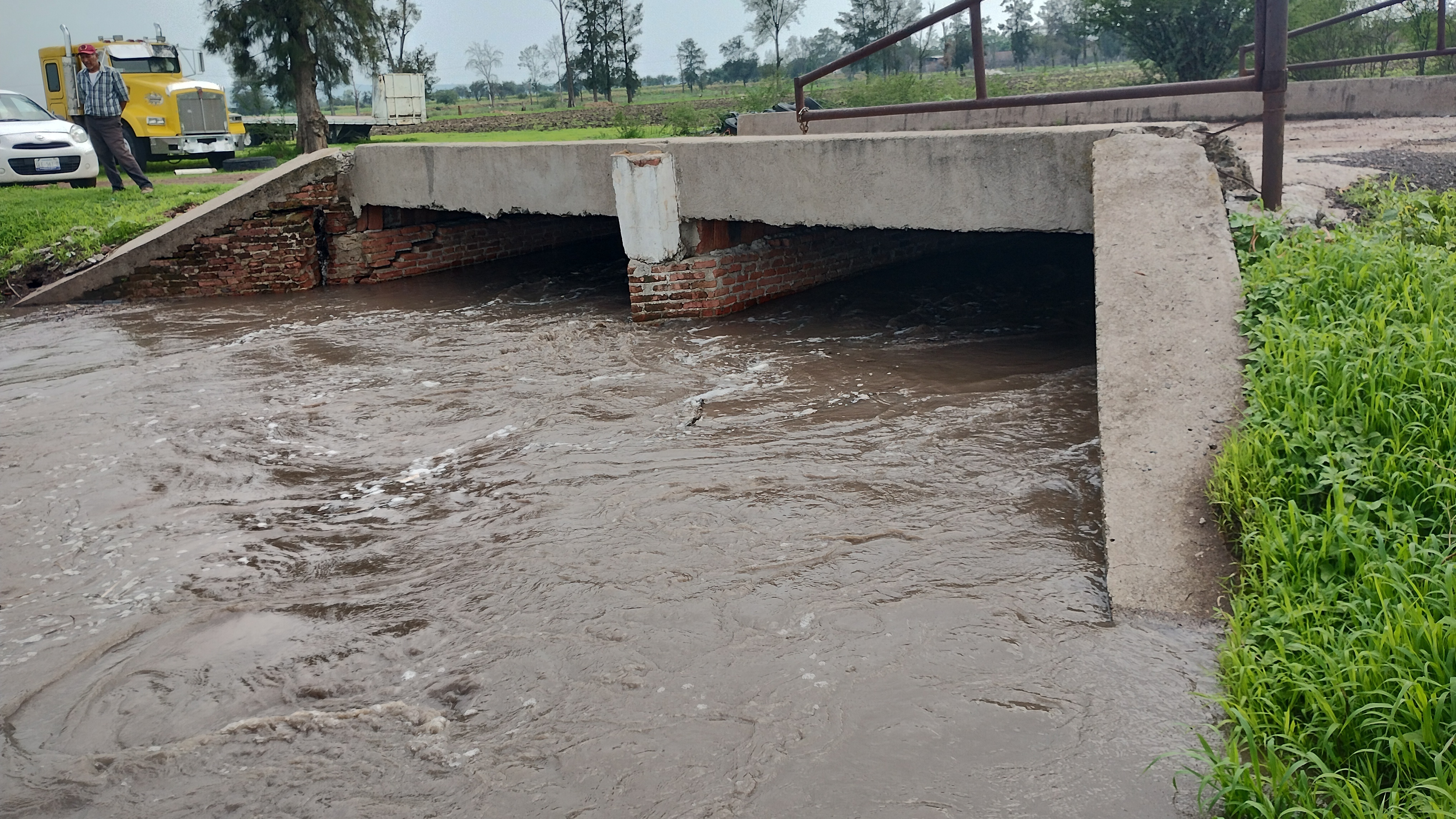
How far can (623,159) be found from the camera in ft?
26.3

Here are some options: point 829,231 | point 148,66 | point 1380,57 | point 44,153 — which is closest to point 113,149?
point 44,153

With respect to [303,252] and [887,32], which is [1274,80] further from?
[887,32]

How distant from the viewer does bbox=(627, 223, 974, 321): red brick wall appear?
320 inches

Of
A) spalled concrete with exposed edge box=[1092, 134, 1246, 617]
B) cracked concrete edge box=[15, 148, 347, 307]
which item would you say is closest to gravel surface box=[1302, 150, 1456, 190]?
spalled concrete with exposed edge box=[1092, 134, 1246, 617]

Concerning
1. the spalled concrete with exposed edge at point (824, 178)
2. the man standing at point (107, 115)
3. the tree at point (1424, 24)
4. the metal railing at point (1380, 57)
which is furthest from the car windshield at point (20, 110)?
the tree at point (1424, 24)

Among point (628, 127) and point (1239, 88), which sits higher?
point (628, 127)

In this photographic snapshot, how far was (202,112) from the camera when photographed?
789 inches

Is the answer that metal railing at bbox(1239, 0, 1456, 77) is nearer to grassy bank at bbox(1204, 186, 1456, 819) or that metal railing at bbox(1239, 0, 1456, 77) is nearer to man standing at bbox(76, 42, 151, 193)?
grassy bank at bbox(1204, 186, 1456, 819)

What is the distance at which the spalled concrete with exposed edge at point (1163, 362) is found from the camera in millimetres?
3453

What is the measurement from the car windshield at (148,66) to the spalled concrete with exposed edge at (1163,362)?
2010 cm

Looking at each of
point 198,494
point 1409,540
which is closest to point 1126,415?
point 1409,540

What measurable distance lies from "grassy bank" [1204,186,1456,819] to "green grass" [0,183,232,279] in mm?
10928

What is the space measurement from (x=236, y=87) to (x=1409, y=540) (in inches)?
1649

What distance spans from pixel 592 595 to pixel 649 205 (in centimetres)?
467
